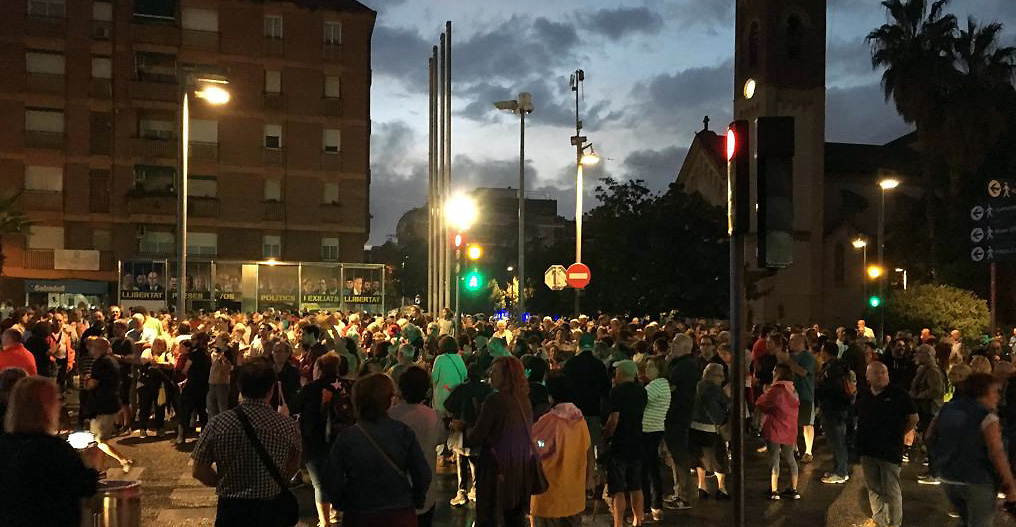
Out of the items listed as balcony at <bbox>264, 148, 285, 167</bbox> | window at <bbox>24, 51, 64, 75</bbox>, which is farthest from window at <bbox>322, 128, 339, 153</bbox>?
window at <bbox>24, 51, 64, 75</bbox>

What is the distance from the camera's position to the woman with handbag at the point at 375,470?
4750 millimetres

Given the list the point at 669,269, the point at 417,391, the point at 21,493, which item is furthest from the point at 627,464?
the point at 669,269

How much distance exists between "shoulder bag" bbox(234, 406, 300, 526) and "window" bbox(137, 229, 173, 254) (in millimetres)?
42417

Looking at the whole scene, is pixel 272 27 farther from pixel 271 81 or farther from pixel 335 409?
pixel 335 409

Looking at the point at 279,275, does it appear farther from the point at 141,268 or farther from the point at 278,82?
the point at 278,82

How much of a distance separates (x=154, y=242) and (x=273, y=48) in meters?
11.6

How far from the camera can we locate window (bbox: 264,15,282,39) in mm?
45812

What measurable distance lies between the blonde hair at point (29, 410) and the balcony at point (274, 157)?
43.2m

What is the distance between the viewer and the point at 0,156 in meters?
42.5

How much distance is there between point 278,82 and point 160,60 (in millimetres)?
5794

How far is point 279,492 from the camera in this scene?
4.88m

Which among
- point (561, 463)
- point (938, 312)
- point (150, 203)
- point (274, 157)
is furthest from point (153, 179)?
point (561, 463)

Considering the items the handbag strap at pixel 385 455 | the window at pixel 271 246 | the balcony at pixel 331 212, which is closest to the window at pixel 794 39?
the balcony at pixel 331 212

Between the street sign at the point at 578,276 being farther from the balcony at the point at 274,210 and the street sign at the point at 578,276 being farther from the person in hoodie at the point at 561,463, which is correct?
the balcony at the point at 274,210
